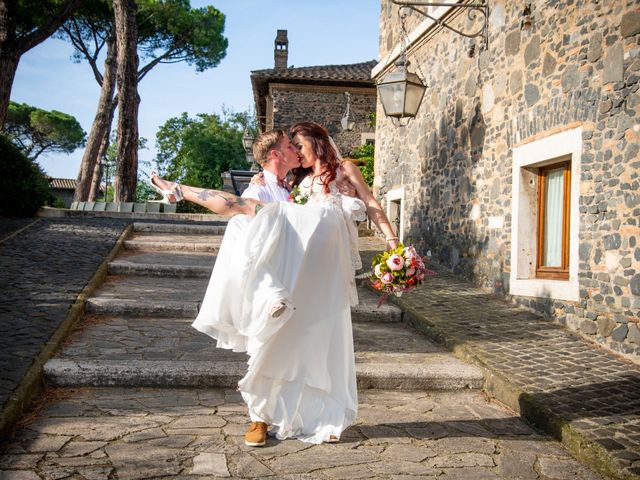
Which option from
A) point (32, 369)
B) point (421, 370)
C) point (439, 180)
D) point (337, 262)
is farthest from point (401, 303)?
point (32, 369)

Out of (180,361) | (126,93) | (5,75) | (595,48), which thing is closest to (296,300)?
(180,361)

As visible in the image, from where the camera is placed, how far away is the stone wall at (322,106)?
20.9 meters

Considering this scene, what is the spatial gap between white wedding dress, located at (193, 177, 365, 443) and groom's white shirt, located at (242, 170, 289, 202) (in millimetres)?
195

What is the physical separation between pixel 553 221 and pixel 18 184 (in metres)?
9.18

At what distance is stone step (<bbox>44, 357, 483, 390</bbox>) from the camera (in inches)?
154

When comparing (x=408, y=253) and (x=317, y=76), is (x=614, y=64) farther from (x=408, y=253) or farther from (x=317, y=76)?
(x=317, y=76)

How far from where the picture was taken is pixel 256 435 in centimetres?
309

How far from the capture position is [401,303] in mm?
6570

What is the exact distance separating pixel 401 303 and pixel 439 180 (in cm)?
296

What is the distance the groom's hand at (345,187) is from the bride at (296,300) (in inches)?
1.0

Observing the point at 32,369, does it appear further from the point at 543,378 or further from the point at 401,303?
the point at 401,303

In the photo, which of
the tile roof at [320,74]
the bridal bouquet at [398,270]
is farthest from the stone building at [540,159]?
the tile roof at [320,74]

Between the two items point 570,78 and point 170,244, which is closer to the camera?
point 570,78

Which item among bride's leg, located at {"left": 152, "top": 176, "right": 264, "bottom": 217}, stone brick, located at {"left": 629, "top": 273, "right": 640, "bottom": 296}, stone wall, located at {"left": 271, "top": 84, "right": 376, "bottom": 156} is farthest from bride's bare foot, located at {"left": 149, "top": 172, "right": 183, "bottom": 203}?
stone wall, located at {"left": 271, "top": 84, "right": 376, "bottom": 156}
